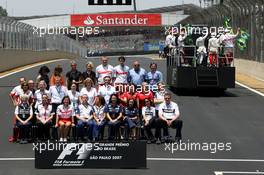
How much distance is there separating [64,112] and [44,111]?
483 mm

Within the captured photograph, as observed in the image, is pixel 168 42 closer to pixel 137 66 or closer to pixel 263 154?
pixel 137 66

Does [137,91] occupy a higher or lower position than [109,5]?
lower

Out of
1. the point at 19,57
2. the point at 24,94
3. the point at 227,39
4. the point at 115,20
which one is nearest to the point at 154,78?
the point at 24,94

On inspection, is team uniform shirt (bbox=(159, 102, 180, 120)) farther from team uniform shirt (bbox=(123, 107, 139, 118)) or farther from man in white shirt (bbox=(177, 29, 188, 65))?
man in white shirt (bbox=(177, 29, 188, 65))

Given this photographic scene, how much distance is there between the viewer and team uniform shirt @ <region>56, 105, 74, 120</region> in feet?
43.0

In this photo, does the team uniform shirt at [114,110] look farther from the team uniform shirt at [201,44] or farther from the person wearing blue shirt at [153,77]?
the team uniform shirt at [201,44]

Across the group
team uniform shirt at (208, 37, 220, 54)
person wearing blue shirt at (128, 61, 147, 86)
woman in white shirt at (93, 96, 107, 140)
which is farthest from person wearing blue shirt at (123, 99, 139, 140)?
team uniform shirt at (208, 37, 220, 54)

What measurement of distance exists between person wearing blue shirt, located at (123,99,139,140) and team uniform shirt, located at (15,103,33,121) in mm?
2056

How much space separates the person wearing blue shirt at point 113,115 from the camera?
13.3m

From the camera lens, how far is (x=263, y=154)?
12602 mm

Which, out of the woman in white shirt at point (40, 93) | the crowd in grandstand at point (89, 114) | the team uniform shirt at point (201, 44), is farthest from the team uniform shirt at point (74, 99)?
the team uniform shirt at point (201, 44)

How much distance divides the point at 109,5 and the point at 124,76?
2.55 meters

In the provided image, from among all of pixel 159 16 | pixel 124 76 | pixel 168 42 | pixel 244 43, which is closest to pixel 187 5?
pixel 159 16

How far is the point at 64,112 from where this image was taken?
13.1 meters
